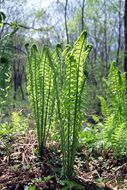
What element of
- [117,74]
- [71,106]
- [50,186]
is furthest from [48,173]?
[117,74]

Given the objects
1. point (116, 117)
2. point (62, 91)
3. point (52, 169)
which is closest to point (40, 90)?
point (62, 91)

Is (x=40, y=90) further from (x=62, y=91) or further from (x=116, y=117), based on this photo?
(x=116, y=117)

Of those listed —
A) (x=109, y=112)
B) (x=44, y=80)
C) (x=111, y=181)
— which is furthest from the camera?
(x=109, y=112)

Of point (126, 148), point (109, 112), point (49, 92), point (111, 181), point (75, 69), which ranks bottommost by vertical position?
point (111, 181)

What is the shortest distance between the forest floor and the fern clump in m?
0.11

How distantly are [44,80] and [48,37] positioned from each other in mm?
34995

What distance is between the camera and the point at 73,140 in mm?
2055

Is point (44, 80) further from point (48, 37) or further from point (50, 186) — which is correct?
point (48, 37)

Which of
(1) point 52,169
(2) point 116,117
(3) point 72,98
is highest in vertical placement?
(3) point 72,98

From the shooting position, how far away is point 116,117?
8.83 feet

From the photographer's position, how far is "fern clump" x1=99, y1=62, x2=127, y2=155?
2.47m

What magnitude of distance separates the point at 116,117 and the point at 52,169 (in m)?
0.81

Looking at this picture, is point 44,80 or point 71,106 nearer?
point 71,106

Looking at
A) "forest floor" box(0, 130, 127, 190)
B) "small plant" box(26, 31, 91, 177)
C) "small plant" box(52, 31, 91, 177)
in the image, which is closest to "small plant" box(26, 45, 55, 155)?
"small plant" box(26, 31, 91, 177)
